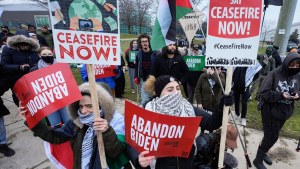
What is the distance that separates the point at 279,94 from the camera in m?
3.02

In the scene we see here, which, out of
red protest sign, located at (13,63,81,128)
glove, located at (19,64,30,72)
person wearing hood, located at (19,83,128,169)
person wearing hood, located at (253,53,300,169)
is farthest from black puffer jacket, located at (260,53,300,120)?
glove, located at (19,64,30,72)

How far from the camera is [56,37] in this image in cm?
159

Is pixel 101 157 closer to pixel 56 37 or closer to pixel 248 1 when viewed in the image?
pixel 56 37

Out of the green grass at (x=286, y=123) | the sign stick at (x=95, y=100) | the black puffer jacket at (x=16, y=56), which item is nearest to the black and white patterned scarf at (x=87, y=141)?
the sign stick at (x=95, y=100)

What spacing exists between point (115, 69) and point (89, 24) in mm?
3230

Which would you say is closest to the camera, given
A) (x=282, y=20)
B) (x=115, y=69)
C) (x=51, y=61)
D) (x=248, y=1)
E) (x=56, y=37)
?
(x=56, y=37)

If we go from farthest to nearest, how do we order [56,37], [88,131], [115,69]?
[115,69] < [88,131] < [56,37]

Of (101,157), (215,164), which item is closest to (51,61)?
(101,157)

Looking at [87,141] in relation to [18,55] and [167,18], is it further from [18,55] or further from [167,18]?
[18,55]

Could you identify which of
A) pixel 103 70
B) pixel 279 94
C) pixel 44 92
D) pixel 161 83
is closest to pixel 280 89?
pixel 279 94

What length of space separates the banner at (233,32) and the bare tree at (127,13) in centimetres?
3418

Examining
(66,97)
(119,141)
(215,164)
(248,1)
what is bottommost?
(215,164)

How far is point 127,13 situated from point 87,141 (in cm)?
4106

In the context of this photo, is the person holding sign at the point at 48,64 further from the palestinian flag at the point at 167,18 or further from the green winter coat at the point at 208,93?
the green winter coat at the point at 208,93
